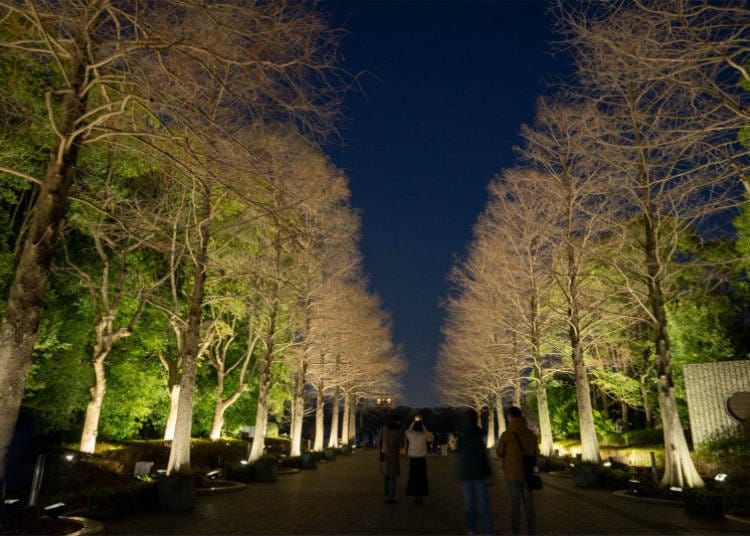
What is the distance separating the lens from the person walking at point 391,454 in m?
10.5

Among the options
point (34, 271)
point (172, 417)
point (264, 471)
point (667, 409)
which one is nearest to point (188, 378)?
point (264, 471)

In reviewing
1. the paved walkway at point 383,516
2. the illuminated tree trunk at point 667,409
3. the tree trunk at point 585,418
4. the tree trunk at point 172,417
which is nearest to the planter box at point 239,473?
the paved walkway at point 383,516

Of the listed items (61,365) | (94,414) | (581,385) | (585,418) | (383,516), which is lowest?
(383,516)

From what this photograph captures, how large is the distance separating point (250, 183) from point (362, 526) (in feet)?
18.3

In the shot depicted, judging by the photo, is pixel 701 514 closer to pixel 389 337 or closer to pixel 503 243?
pixel 503 243

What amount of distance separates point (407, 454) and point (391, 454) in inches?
17.1

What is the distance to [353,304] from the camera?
32.7m

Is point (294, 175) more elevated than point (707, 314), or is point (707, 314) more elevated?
point (294, 175)

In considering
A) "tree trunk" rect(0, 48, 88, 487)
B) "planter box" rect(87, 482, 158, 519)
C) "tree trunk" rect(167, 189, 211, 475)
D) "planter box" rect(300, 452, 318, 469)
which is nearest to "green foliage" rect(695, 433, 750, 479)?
"planter box" rect(300, 452, 318, 469)

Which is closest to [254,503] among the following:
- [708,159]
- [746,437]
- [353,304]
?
[708,159]

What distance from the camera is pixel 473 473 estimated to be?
6.60 m

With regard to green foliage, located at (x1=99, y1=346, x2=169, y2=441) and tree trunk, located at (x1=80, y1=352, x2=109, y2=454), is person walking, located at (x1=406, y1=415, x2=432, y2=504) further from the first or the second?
green foliage, located at (x1=99, y1=346, x2=169, y2=441)

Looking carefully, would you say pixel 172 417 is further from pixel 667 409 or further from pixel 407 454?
pixel 667 409

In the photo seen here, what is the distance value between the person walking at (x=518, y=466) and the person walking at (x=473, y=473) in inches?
10.5
